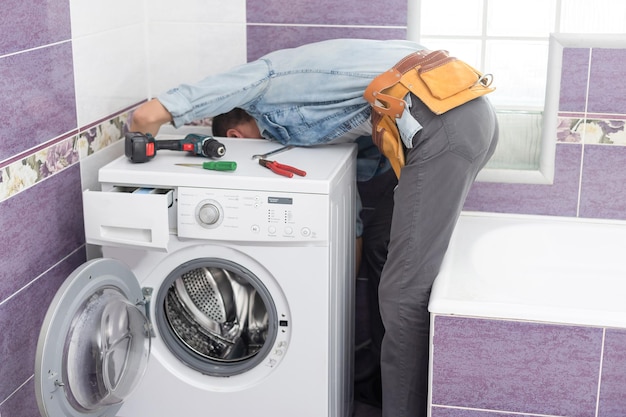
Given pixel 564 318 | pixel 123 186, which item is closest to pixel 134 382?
pixel 123 186

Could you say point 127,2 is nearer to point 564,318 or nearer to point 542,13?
point 542,13

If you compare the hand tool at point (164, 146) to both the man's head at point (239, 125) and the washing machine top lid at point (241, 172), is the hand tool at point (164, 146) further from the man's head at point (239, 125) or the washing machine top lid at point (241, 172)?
the man's head at point (239, 125)

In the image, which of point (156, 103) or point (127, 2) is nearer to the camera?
point (156, 103)

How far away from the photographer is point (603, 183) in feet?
9.75

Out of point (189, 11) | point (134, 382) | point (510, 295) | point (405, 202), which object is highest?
point (189, 11)

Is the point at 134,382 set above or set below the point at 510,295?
below

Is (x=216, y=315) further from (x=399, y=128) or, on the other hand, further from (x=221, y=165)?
(x=399, y=128)

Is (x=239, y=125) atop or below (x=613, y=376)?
atop

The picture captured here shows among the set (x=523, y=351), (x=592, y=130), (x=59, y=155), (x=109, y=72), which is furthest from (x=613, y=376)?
(x=109, y=72)

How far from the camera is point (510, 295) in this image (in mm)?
2357

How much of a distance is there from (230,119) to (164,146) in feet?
1.27

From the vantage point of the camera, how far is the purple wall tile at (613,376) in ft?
7.23

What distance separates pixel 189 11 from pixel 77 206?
Result: 847mm

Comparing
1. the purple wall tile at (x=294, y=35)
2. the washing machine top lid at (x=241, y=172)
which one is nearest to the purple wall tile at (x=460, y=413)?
the washing machine top lid at (x=241, y=172)
